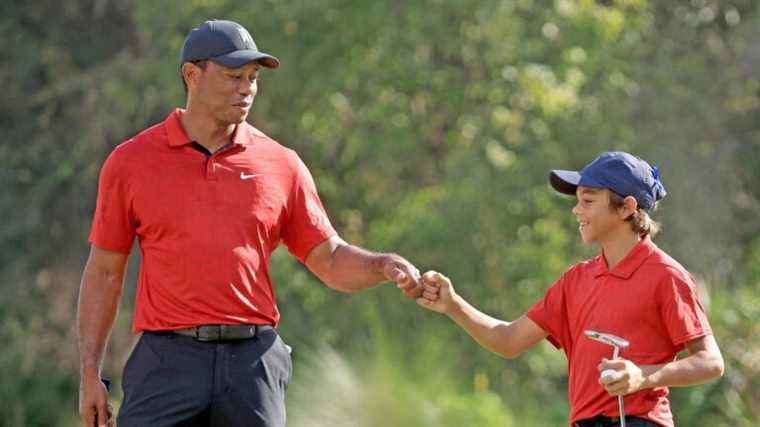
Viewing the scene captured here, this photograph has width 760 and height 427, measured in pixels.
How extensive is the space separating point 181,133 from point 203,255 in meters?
0.52

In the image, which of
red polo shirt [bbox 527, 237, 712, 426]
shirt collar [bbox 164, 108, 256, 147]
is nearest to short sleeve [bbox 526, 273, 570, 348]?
red polo shirt [bbox 527, 237, 712, 426]

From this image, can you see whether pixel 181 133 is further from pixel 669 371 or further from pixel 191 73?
pixel 669 371

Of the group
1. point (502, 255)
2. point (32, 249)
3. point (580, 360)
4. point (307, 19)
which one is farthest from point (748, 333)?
point (32, 249)

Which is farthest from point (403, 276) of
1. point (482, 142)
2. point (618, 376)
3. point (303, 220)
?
point (482, 142)

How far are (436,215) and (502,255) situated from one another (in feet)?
2.11

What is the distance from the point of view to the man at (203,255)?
5938mm

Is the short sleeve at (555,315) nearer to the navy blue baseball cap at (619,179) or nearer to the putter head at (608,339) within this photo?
the navy blue baseball cap at (619,179)

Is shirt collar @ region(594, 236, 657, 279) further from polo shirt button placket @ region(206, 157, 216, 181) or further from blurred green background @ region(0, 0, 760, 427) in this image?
blurred green background @ region(0, 0, 760, 427)

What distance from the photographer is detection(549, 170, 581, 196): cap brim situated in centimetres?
592

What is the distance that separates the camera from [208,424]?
5.97 metres

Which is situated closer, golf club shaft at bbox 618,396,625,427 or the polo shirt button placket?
golf club shaft at bbox 618,396,625,427

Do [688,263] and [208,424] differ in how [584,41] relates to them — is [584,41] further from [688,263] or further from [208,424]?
[208,424]

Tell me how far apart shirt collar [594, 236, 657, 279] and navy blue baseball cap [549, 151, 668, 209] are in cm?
17

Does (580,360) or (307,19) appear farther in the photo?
(307,19)
